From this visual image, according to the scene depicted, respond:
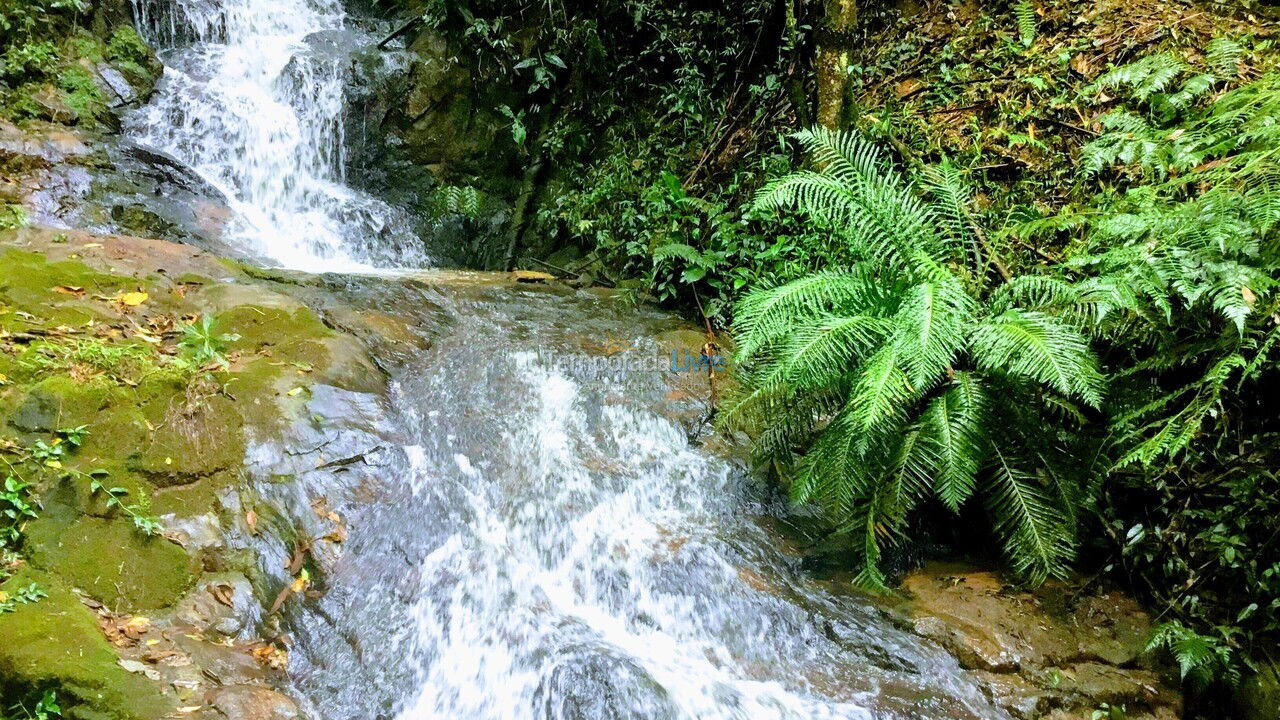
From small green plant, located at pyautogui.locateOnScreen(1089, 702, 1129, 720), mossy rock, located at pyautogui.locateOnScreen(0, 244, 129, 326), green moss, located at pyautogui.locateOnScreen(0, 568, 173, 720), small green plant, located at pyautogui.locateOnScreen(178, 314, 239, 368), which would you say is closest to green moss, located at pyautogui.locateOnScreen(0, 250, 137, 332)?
mossy rock, located at pyautogui.locateOnScreen(0, 244, 129, 326)

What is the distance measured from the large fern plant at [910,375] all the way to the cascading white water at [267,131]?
18.3 ft

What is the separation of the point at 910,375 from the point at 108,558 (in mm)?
3687

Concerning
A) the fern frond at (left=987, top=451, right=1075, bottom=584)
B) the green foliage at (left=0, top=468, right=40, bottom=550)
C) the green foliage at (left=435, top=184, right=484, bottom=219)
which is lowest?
the green foliage at (left=0, top=468, right=40, bottom=550)

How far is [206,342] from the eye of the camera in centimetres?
397

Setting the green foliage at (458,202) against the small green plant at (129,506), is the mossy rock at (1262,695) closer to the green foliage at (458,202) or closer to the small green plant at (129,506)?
the small green plant at (129,506)

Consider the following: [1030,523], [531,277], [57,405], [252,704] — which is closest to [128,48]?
[531,277]

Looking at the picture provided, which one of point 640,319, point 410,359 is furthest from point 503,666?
point 640,319

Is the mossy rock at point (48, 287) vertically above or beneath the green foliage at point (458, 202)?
beneath

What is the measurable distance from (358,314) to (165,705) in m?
3.35

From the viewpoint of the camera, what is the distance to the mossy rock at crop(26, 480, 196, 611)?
286cm

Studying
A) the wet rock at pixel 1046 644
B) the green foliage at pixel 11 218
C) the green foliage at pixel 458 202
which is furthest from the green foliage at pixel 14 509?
the green foliage at pixel 458 202

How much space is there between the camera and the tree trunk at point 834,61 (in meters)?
4.75

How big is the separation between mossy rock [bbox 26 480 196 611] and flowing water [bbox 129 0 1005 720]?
1.90 ft

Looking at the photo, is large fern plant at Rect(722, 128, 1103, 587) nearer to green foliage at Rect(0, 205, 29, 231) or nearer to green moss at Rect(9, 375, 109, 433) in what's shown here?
green moss at Rect(9, 375, 109, 433)
